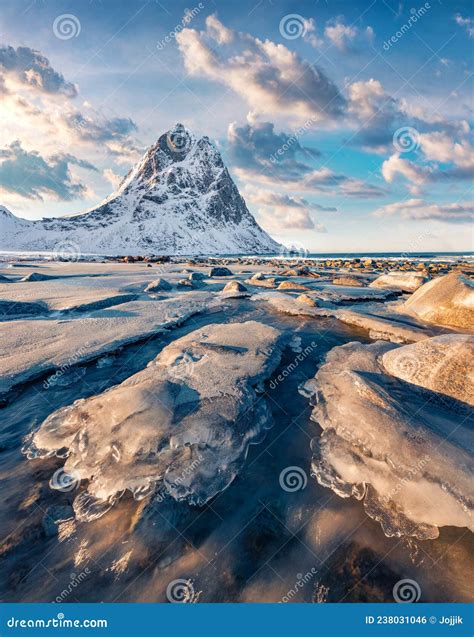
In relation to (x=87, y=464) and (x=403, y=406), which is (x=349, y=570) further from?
(x=87, y=464)

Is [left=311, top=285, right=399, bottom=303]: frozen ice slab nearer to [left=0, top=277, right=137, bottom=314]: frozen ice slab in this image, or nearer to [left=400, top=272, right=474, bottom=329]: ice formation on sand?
[left=400, top=272, right=474, bottom=329]: ice formation on sand

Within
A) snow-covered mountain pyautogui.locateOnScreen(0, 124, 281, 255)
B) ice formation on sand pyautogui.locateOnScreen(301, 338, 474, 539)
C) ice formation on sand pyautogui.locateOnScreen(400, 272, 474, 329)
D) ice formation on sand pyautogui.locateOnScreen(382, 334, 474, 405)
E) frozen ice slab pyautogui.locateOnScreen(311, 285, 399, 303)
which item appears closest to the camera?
ice formation on sand pyautogui.locateOnScreen(301, 338, 474, 539)

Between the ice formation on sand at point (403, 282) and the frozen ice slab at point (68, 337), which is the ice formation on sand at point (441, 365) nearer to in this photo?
the frozen ice slab at point (68, 337)

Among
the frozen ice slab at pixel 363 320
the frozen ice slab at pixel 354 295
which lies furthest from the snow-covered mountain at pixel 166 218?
the frozen ice slab at pixel 363 320

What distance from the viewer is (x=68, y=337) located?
5660mm

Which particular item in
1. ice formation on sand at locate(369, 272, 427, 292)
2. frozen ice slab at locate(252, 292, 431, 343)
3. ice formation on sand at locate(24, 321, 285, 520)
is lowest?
ice formation on sand at locate(24, 321, 285, 520)

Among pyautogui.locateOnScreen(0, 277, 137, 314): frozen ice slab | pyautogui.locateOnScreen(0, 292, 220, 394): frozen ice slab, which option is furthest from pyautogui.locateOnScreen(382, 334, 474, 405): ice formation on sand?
pyautogui.locateOnScreen(0, 277, 137, 314): frozen ice slab

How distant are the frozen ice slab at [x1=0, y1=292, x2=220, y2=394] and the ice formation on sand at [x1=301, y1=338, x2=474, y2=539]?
4057 millimetres

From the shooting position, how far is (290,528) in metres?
2.45

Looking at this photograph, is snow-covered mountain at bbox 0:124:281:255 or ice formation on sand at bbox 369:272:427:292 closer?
ice formation on sand at bbox 369:272:427:292

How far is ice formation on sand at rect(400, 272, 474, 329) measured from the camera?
712cm

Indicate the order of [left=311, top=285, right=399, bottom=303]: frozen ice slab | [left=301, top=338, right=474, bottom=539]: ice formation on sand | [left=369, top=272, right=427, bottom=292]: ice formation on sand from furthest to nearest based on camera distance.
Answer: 1. [left=369, top=272, right=427, bottom=292]: ice formation on sand
2. [left=311, top=285, right=399, bottom=303]: frozen ice slab
3. [left=301, top=338, right=474, bottom=539]: ice formation on sand

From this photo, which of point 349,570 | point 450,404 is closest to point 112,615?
point 349,570

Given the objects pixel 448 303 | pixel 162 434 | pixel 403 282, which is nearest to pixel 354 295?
pixel 403 282
